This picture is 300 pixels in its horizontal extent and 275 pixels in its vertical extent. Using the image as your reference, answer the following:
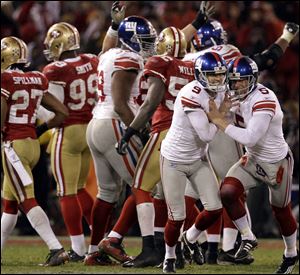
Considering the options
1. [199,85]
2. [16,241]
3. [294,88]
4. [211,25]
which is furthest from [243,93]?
[294,88]

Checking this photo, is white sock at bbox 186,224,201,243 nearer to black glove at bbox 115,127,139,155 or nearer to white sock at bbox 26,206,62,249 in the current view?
black glove at bbox 115,127,139,155

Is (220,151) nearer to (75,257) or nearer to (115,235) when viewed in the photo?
(115,235)

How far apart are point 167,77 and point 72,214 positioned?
1389mm

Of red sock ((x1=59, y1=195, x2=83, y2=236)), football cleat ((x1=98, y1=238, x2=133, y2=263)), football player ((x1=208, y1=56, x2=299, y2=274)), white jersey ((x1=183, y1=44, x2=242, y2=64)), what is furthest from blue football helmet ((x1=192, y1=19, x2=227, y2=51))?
football cleat ((x1=98, y1=238, x2=133, y2=263))

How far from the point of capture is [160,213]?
8812 mm

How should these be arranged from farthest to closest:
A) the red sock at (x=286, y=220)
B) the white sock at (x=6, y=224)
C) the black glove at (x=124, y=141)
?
the white sock at (x=6, y=224)
the black glove at (x=124, y=141)
the red sock at (x=286, y=220)

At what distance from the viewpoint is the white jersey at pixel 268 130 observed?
8.24 metres

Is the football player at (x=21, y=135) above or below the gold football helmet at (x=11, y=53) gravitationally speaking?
below

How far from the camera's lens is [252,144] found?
8.14 meters

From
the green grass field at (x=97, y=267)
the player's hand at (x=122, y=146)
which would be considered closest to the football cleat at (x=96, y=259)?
the green grass field at (x=97, y=267)

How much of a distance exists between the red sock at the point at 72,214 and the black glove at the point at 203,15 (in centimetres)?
173

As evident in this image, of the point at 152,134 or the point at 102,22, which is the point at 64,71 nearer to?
the point at 152,134

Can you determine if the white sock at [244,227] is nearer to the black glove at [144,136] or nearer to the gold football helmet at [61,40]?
the black glove at [144,136]

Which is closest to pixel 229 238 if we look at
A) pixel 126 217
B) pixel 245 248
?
pixel 245 248
